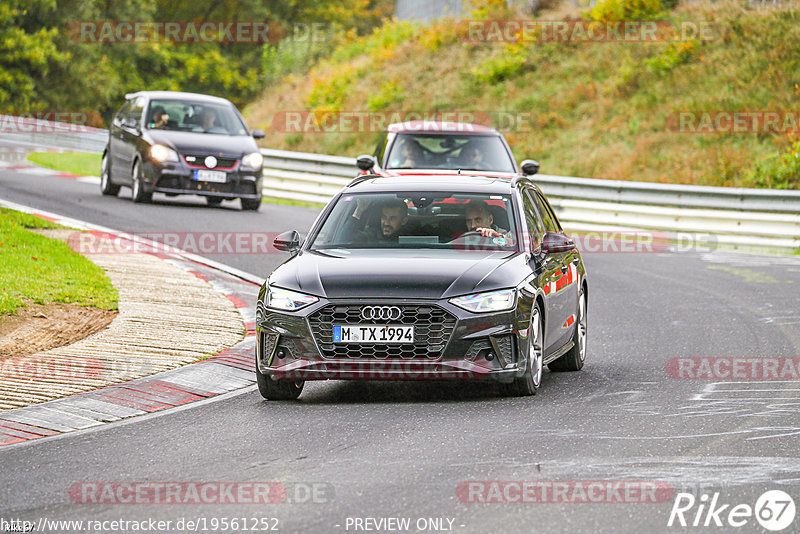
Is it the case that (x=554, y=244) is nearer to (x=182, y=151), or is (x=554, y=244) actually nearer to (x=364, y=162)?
(x=364, y=162)

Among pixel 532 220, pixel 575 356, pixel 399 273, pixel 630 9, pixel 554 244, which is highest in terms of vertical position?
pixel 630 9

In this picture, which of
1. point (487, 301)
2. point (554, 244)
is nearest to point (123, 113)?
point (554, 244)

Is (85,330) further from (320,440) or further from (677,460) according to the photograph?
(677,460)

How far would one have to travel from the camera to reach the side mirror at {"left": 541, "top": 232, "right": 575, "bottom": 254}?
1009cm

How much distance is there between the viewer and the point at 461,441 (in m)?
7.93

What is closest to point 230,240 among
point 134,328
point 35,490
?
point 134,328

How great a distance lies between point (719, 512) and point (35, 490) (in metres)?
3.29

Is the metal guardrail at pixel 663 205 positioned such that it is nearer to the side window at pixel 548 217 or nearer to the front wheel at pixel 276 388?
the side window at pixel 548 217

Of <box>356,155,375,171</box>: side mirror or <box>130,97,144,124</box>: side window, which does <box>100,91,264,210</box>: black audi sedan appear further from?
<box>356,155,375,171</box>: side mirror

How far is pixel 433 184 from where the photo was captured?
1060 cm

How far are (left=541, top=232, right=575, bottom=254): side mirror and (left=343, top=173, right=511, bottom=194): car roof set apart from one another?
1.81ft

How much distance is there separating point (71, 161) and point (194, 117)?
9.68 metres

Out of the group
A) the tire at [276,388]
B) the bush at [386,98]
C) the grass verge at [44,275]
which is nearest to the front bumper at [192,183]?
the grass verge at [44,275]

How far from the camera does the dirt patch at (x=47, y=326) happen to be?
35.8 ft
